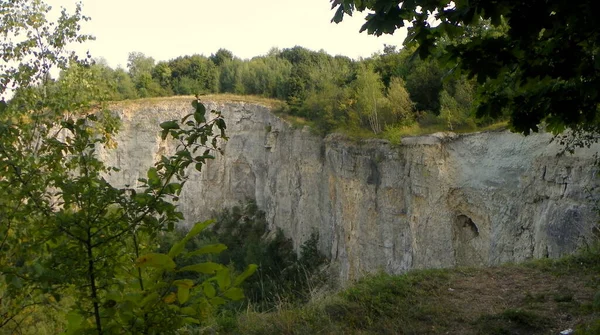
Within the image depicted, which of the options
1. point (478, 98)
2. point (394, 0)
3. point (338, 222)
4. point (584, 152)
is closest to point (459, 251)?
point (584, 152)

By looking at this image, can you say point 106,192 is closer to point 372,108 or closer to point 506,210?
point 506,210

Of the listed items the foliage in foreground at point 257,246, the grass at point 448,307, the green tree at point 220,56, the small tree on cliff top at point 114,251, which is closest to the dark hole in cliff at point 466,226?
the foliage in foreground at point 257,246

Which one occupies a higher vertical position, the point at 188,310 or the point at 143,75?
the point at 143,75

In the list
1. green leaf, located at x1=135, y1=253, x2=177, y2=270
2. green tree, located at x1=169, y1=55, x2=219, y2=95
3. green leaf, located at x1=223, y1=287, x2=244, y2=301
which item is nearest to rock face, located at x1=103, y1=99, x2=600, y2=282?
green leaf, located at x1=223, y1=287, x2=244, y2=301

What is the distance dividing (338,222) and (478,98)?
20994 millimetres

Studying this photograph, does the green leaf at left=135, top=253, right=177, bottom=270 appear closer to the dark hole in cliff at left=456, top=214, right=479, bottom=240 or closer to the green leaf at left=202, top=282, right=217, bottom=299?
the green leaf at left=202, top=282, right=217, bottom=299

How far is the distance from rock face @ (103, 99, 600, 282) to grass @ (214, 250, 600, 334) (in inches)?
74.7

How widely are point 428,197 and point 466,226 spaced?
56.1 inches

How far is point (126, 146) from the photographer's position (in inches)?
1522

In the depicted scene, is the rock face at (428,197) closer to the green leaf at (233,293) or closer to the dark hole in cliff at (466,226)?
the dark hole in cliff at (466,226)

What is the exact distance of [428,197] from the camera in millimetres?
19234

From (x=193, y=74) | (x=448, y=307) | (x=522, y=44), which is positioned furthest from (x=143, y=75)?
(x=522, y=44)

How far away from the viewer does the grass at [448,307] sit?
240 inches

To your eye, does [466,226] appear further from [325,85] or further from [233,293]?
[233,293]
